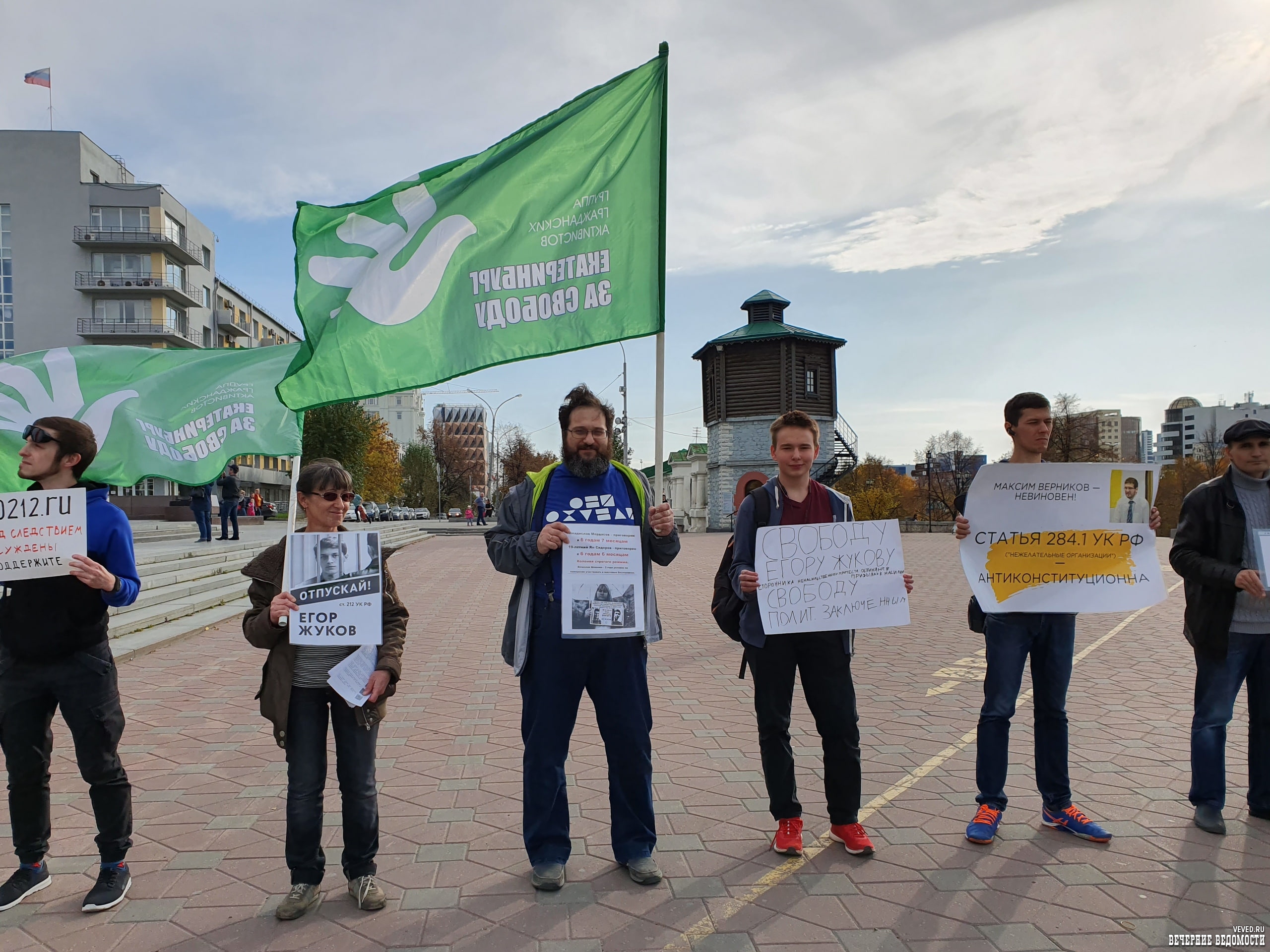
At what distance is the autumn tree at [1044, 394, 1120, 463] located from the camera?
151 feet

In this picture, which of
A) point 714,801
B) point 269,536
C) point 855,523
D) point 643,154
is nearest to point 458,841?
point 714,801

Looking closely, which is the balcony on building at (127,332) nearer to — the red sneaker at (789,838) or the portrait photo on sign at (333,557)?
the portrait photo on sign at (333,557)

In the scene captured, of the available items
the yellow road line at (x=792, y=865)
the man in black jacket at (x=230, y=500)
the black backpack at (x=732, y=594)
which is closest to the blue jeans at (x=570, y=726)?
the yellow road line at (x=792, y=865)

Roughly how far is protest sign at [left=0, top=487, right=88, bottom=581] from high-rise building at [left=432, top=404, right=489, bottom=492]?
80197 mm

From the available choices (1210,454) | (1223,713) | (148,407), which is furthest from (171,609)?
(1210,454)

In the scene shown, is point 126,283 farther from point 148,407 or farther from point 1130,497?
point 1130,497

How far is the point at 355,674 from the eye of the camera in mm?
3402

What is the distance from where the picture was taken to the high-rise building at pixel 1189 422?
87500 mm

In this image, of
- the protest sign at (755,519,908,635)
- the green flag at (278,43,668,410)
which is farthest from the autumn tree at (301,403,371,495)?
the protest sign at (755,519,908,635)

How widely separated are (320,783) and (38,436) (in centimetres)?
193

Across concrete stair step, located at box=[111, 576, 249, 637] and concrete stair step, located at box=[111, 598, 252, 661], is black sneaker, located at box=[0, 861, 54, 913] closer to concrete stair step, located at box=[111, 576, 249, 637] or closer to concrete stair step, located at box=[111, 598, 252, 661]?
concrete stair step, located at box=[111, 598, 252, 661]

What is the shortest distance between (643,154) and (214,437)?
3.62 m

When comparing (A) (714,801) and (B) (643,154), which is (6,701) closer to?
(A) (714,801)

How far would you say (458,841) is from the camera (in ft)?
13.4
